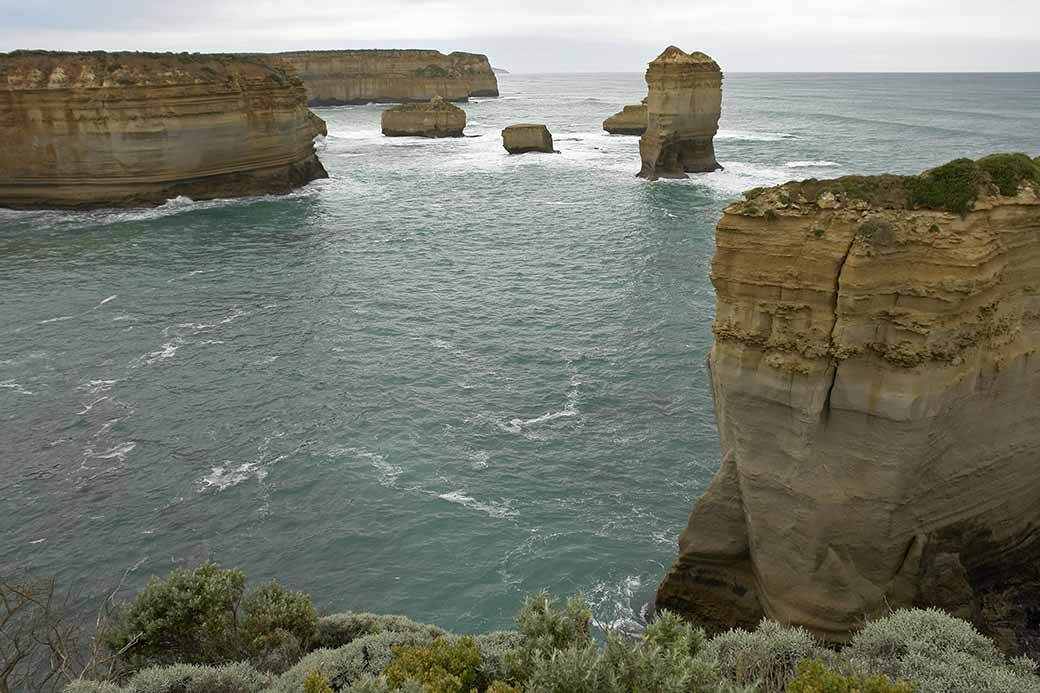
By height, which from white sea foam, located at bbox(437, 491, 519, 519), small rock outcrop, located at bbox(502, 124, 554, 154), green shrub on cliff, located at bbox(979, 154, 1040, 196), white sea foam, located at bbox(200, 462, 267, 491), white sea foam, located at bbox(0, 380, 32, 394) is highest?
small rock outcrop, located at bbox(502, 124, 554, 154)

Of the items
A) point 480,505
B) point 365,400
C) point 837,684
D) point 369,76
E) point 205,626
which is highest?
point 369,76

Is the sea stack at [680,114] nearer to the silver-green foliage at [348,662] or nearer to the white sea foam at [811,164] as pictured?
the white sea foam at [811,164]

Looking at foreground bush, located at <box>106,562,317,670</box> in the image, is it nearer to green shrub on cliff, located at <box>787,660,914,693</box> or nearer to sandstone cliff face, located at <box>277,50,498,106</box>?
green shrub on cliff, located at <box>787,660,914,693</box>

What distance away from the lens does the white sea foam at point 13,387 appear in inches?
1185

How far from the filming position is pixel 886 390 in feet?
46.6

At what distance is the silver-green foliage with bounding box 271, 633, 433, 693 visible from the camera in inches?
494

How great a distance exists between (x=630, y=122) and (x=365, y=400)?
321 ft

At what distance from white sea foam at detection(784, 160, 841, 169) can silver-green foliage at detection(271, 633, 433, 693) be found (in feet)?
251

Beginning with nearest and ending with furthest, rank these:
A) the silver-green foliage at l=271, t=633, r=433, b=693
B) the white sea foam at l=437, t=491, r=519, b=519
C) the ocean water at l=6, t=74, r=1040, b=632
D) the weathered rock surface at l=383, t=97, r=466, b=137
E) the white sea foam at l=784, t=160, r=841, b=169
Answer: the silver-green foliage at l=271, t=633, r=433, b=693
the ocean water at l=6, t=74, r=1040, b=632
the white sea foam at l=437, t=491, r=519, b=519
the white sea foam at l=784, t=160, r=841, b=169
the weathered rock surface at l=383, t=97, r=466, b=137

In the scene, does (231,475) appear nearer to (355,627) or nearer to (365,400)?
(365,400)

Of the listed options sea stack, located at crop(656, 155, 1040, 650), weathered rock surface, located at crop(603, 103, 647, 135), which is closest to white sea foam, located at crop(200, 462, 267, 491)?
sea stack, located at crop(656, 155, 1040, 650)

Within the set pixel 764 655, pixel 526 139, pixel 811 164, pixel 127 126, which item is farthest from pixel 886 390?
pixel 526 139

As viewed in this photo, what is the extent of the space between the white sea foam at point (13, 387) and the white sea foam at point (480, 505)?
19.8 meters

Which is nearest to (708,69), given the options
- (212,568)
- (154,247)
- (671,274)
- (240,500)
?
(671,274)
